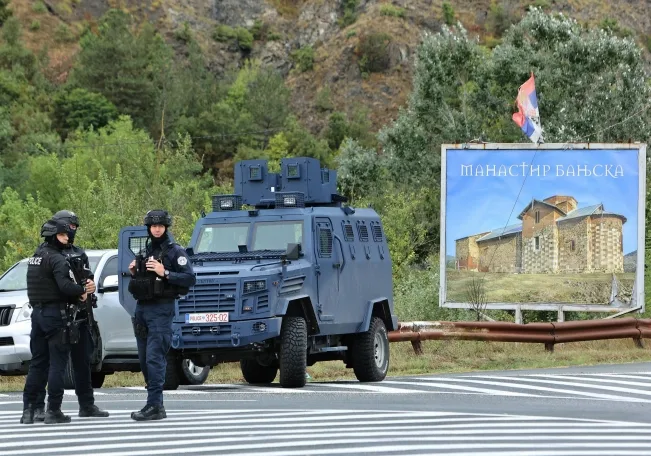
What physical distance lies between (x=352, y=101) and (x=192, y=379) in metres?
133

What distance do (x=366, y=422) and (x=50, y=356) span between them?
10.0 feet

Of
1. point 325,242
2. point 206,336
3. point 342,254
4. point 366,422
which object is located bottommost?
point 366,422

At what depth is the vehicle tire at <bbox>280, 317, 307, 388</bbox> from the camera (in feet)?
57.9

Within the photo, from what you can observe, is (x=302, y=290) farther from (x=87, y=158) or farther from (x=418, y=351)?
(x=87, y=158)

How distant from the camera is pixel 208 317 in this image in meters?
17.4

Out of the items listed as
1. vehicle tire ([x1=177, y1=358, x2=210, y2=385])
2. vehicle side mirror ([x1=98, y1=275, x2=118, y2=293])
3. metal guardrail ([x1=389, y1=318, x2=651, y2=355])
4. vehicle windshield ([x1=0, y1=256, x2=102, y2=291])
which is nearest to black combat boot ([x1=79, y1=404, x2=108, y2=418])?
vehicle tire ([x1=177, y1=358, x2=210, y2=385])

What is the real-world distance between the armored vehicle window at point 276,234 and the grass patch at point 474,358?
9.41 feet

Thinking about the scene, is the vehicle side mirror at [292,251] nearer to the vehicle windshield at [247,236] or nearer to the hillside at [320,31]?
the vehicle windshield at [247,236]

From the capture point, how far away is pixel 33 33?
510ft

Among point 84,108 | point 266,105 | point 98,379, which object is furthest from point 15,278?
point 266,105

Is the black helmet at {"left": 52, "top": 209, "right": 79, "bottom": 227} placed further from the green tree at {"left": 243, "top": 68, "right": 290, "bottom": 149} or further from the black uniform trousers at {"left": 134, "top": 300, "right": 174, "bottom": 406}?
the green tree at {"left": 243, "top": 68, "right": 290, "bottom": 149}

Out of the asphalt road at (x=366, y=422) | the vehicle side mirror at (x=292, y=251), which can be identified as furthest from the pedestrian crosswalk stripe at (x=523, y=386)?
the vehicle side mirror at (x=292, y=251)

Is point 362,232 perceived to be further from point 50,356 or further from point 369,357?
point 50,356

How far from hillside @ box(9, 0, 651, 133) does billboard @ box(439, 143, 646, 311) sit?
375ft
